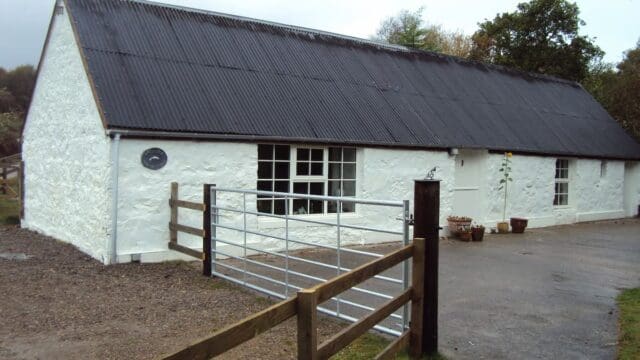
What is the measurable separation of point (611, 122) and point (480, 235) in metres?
11.6

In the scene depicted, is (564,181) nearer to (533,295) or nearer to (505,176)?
(505,176)

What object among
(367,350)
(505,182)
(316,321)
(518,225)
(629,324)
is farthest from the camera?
(505,182)

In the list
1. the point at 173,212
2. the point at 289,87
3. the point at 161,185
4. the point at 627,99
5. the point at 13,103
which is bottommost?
the point at 173,212

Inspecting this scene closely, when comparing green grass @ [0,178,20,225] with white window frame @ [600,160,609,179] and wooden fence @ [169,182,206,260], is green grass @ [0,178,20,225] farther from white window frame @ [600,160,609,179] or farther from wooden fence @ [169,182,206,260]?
white window frame @ [600,160,609,179]

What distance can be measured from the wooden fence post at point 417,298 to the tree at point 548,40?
27080mm

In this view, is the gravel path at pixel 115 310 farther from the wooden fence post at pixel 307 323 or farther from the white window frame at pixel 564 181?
the white window frame at pixel 564 181

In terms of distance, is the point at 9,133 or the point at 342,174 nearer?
the point at 342,174

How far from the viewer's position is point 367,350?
529 centimetres

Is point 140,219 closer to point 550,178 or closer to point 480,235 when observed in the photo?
point 480,235

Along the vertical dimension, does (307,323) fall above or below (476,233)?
above

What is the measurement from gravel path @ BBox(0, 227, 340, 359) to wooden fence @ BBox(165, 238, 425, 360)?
113 centimetres

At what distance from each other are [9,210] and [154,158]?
9.68 meters

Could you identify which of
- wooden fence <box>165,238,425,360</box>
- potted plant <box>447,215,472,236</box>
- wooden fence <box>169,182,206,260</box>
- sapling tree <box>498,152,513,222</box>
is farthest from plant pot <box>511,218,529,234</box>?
wooden fence <box>165,238,425,360</box>

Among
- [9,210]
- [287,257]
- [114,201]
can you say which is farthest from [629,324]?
[9,210]
